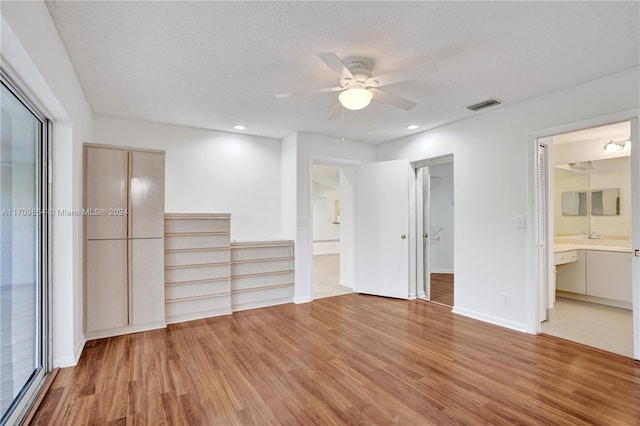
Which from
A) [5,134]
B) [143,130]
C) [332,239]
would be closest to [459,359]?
[5,134]

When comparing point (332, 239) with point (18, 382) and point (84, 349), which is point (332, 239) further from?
point (18, 382)

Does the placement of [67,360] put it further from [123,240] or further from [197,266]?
[197,266]

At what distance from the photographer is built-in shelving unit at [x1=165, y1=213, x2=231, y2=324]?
3633 mm

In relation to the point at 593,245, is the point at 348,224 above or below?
above

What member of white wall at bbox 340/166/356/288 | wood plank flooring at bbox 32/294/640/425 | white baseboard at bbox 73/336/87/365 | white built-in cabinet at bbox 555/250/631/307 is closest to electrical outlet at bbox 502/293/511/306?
wood plank flooring at bbox 32/294/640/425

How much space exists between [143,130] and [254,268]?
231cm

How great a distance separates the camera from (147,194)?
3398mm

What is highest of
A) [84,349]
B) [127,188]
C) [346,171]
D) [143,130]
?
[143,130]

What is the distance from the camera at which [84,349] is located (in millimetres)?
2887

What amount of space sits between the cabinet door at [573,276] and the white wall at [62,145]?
598 cm

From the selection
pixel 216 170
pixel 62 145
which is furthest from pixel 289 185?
pixel 62 145

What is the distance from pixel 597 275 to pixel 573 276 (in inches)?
11.0

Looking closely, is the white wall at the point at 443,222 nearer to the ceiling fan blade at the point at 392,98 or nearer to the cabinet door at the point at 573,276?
the cabinet door at the point at 573,276

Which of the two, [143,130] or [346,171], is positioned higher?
[143,130]
